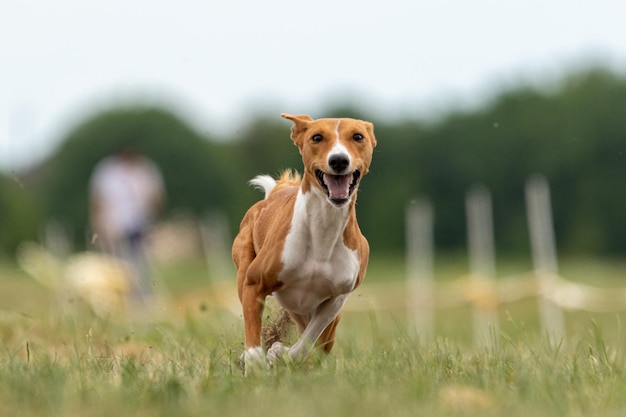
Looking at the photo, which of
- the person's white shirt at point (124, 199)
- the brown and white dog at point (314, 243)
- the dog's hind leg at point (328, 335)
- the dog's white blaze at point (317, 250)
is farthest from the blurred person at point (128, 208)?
the dog's white blaze at point (317, 250)

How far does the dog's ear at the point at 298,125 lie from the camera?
531 centimetres

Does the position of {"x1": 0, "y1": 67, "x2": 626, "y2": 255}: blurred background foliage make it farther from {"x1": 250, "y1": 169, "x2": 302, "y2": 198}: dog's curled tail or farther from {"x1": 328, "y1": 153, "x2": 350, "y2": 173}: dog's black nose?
{"x1": 328, "y1": 153, "x2": 350, "y2": 173}: dog's black nose

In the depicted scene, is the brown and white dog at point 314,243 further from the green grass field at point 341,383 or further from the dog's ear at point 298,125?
the green grass field at point 341,383

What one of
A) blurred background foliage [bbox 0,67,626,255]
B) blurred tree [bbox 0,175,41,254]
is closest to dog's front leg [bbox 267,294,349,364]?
blurred background foliage [bbox 0,67,626,255]

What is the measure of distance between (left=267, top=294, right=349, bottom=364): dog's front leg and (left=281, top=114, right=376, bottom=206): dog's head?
627 mm

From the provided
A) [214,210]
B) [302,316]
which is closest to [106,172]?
[302,316]

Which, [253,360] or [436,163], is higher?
[436,163]

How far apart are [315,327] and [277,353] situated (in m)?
0.22

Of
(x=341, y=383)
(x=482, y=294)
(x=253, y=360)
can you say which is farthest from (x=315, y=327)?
(x=482, y=294)

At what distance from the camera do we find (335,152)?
4992mm

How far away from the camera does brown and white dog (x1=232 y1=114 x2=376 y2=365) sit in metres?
5.13

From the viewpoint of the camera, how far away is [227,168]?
167 ft

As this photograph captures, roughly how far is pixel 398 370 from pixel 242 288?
1.12 meters

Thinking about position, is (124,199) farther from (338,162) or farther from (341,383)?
(341,383)
